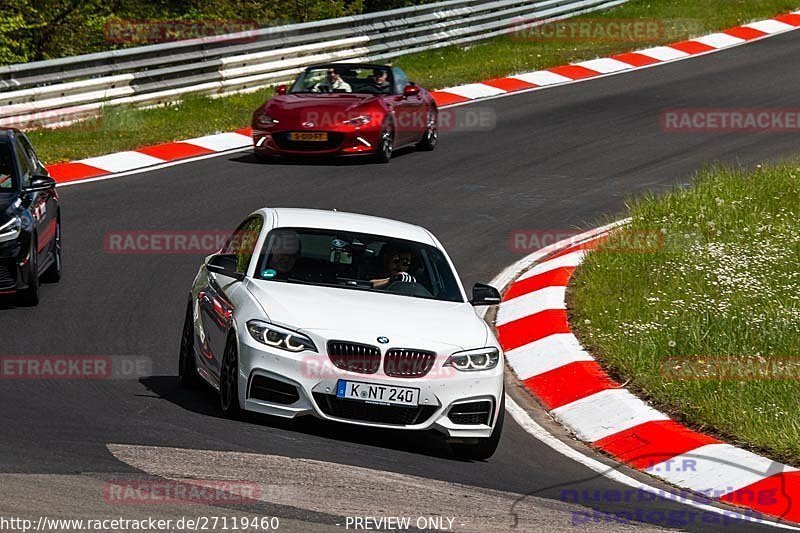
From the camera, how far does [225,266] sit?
988 centimetres

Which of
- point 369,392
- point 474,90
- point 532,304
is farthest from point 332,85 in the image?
point 369,392

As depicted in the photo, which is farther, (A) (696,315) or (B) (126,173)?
(B) (126,173)

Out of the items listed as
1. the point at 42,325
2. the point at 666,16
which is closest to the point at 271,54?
the point at 666,16

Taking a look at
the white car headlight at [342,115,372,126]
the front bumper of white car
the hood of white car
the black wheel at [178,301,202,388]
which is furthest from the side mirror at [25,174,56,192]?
the white car headlight at [342,115,372,126]

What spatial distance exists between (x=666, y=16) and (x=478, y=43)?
15.2ft

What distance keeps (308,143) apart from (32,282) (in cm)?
771

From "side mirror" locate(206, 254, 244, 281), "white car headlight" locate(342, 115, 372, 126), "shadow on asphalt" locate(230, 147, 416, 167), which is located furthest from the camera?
"shadow on asphalt" locate(230, 147, 416, 167)

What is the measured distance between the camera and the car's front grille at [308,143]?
19594mm

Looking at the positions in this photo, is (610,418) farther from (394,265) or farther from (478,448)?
(394,265)

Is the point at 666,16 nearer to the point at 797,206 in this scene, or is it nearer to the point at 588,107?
the point at 588,107

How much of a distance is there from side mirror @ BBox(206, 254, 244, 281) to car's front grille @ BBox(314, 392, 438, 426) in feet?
4.44

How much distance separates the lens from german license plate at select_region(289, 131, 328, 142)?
19594 mm

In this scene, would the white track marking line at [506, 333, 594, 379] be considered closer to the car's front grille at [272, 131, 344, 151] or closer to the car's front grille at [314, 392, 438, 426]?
the car's front grille at [314, 392, 438, 426]

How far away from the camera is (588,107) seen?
942 inches
